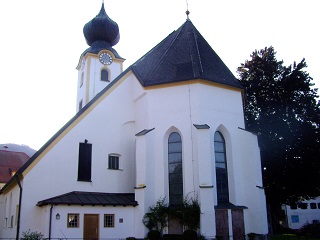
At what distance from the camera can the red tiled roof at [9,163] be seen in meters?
45.9

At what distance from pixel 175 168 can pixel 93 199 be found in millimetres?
4842

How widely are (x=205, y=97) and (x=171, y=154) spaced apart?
12.8 ft

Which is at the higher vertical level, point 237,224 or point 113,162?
point 113,162

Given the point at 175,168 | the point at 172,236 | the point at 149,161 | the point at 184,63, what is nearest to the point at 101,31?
the point at 184,63

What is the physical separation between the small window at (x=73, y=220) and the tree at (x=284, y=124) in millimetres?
17391

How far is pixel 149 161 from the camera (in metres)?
20.5

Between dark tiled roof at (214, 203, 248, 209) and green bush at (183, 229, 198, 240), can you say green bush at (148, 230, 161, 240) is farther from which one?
dark tiled roof at (214, 203, 248, 209)

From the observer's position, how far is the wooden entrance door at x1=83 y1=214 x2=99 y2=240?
727 inches

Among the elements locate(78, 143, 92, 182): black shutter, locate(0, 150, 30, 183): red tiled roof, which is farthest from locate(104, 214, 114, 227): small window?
locate(0, 150, 30, 183): red tiled roof

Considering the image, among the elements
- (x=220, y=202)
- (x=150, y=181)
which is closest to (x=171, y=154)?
(x=150, y=181)

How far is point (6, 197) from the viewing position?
998 inches

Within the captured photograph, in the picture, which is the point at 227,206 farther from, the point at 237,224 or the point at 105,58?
the point at 105,58

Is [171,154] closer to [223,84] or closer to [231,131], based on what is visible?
[231,131]

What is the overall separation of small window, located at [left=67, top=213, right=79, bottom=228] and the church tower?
14867 millimetres
